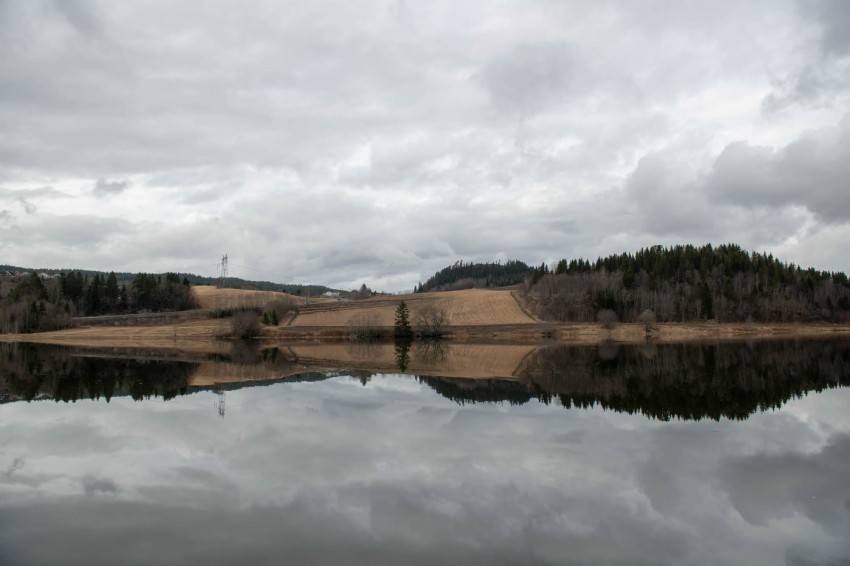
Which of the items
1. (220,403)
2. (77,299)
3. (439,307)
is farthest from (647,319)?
(77,299)

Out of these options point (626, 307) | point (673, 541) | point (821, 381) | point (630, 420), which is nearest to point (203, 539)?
point (673, 541)

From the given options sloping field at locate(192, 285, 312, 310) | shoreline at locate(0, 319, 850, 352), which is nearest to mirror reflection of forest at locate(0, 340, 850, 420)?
shoreline at locate(0, 319, 850, 352)

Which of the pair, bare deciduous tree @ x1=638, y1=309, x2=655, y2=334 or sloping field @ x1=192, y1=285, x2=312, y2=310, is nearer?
bare deciduous tree @ x1=638, y1=309, x2=655, y2=334

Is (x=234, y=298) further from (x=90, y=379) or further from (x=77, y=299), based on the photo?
(x=90, y=379)

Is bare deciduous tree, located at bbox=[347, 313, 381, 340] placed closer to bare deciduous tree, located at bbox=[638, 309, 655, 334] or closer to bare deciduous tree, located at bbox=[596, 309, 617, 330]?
bare deciduous tree, located at bbox=[596, 309, 617, 330]

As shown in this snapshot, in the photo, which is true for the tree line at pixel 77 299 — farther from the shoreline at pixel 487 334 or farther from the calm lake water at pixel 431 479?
the calm lake water at pixel 431 479

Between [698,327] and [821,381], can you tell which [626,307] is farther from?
[821,381]

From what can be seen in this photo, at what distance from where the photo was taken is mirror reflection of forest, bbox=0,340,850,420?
25.9m

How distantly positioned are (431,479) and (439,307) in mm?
92808

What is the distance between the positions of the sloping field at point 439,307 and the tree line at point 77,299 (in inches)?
1805

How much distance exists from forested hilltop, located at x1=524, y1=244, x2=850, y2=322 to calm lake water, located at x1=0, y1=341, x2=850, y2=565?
260 feet

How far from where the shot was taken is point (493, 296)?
120500 millimetres

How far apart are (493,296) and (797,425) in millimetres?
100266

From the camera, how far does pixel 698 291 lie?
366ft
